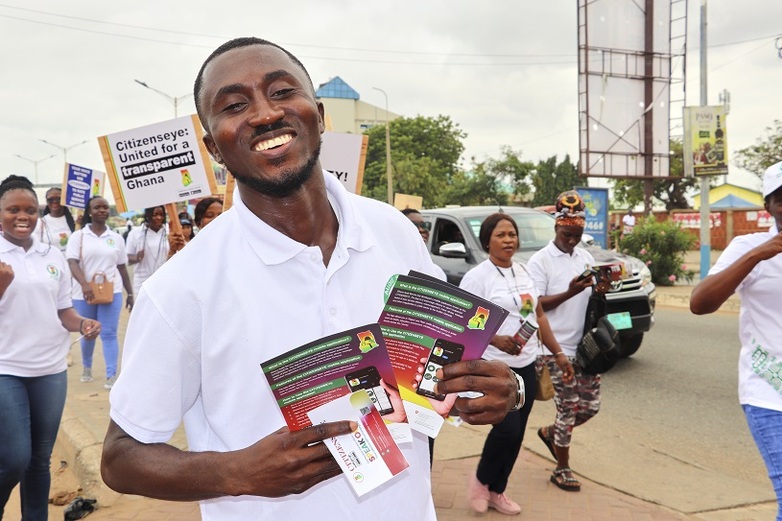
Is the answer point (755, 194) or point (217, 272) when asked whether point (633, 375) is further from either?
point (755, 194)

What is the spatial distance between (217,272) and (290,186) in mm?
270

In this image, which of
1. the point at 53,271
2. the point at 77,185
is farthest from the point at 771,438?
the point at 77,185

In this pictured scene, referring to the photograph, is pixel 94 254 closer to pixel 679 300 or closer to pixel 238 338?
pixel 238 338

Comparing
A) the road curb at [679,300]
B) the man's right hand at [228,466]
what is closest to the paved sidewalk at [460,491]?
the man's right hand at [228,466]

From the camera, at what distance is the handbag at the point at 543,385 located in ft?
15.0

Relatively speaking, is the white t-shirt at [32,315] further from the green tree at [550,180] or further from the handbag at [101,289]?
the green tree at [550,180]

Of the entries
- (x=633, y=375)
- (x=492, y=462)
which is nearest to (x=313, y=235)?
(x=492, y=462)

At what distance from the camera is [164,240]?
7.55m

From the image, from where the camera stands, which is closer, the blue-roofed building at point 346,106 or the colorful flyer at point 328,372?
the colorful flyer at point 328,372

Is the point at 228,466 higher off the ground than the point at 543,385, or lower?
higher

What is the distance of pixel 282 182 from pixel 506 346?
113 inches

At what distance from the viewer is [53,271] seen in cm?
408

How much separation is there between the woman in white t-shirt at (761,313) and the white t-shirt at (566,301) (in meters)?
1.61

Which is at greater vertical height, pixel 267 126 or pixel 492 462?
pixel 267 126
